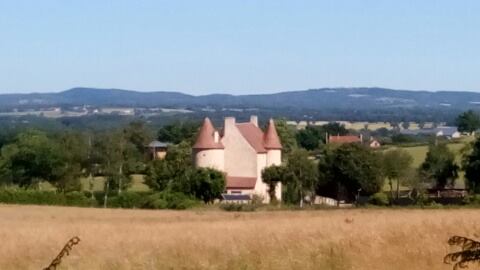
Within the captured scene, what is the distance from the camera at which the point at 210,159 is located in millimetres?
85000

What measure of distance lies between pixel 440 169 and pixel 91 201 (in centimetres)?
3680

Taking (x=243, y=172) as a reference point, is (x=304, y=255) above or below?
above

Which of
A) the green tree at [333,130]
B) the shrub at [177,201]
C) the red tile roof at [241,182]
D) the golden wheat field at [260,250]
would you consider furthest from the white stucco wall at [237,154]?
the green tree at [333,130]

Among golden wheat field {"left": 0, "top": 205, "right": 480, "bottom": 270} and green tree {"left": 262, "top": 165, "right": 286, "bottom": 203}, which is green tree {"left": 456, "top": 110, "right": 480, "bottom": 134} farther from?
golden wheat field {"left": 0, "top": 205, "right": 480, "bottom": 270}

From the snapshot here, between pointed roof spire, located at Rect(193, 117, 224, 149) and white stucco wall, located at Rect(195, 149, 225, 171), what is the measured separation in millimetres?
341

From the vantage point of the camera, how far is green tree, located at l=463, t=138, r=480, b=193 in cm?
7709

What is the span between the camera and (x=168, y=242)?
62.4 ft

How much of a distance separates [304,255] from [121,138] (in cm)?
7690

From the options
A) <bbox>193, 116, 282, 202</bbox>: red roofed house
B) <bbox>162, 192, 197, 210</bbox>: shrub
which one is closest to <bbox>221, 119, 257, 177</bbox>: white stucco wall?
<bbox>193, 116, 282, 202</bbox>: red roofed house

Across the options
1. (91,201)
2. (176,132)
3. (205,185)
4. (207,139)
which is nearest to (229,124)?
(207,139)

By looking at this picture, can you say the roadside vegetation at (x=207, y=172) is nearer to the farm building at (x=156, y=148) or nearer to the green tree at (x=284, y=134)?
the green tree at (x=284, y=134)

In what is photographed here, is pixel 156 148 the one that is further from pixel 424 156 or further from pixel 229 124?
pixel 229 124

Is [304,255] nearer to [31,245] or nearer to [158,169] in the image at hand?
[31,245]

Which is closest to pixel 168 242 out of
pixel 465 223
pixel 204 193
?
pixel 465 223
